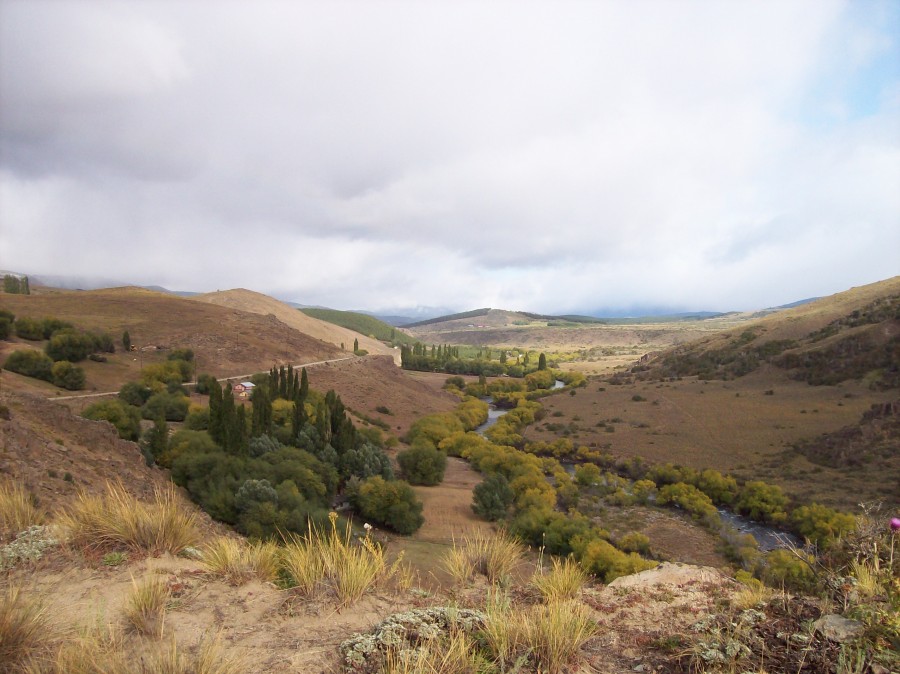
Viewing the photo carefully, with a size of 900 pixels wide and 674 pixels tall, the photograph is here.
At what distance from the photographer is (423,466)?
4106cm

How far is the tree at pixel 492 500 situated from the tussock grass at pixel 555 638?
Result: 30.6 meters

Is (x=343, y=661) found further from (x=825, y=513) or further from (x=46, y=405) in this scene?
(x=825, y=513)

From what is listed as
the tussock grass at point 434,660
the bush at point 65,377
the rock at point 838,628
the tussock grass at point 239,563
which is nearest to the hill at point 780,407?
the rock at point 838,628

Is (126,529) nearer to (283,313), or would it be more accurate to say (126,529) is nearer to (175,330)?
(175,330)

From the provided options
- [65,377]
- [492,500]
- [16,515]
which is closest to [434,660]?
[16,515]

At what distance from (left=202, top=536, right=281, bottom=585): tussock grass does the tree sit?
29192 mm

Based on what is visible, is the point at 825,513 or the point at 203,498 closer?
the point at 203,498

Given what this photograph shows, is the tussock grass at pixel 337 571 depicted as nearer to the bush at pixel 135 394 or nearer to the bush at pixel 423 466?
the bush at pixel 423 466

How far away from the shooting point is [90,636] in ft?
12.4

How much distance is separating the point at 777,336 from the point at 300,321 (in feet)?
442

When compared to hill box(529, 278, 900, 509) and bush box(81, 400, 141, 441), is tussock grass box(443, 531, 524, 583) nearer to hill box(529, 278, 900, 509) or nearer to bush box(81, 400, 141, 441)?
bush box(81, 400, 141, 441)

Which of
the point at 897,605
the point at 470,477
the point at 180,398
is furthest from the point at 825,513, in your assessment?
the point at 180,398

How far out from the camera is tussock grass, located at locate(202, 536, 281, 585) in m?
5.80

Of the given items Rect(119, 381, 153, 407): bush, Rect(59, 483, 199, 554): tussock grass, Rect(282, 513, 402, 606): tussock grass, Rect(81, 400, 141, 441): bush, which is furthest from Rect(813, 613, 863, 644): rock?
Rect(119, 381, 153, 407): bush
